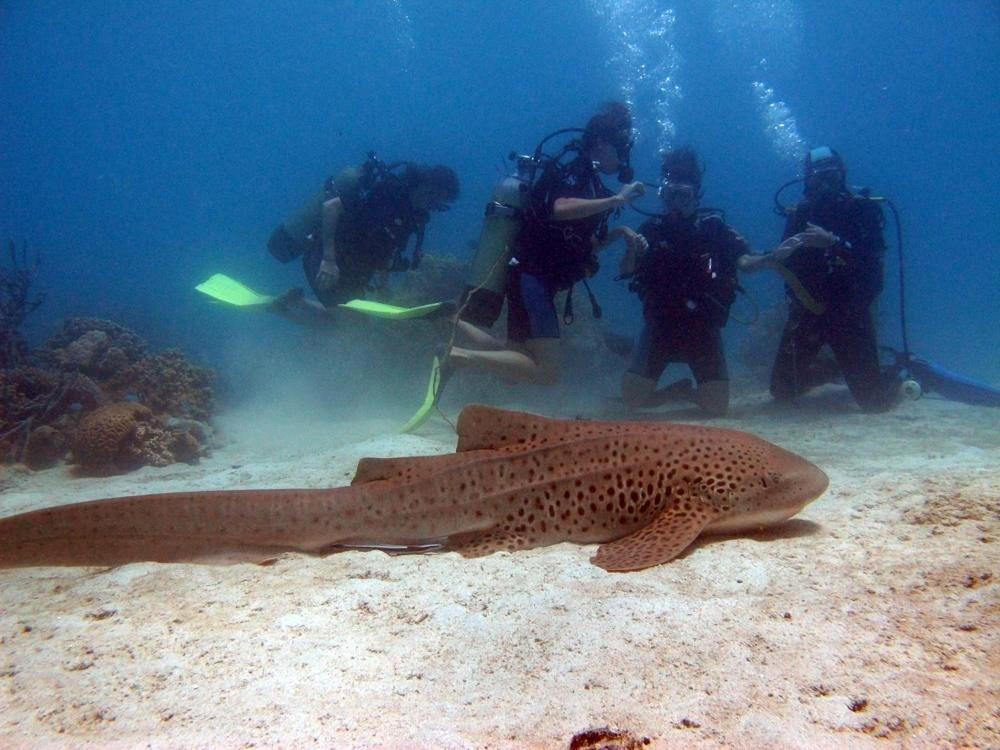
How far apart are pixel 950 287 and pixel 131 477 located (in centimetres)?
9809

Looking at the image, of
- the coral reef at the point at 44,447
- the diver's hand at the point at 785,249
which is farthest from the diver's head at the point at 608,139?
the coral reef at the point at 44,447

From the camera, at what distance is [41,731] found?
153cm

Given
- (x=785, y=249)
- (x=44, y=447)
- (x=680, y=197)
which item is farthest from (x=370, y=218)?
(x=785, y=249)

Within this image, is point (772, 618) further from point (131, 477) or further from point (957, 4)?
point (957, 4)

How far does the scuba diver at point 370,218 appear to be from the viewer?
10.2 m

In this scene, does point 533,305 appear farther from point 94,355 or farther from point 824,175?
point 94,355

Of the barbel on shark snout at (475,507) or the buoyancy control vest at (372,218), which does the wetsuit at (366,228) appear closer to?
the buoyancy control vest at (372,218)

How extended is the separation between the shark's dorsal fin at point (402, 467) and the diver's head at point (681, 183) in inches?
298

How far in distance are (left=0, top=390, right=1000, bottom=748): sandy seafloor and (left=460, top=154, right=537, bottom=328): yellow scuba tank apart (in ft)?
19.3

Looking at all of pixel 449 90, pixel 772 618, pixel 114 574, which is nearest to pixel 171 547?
pixel 114 574

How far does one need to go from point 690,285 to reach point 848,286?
2.93m

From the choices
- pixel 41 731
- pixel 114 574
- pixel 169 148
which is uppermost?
pixel 169 148

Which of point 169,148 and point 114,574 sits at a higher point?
point 169,148

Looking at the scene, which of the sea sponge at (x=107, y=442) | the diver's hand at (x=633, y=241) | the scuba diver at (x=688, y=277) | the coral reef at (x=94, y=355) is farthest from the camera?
the coral reef at (x=94, y=355)
